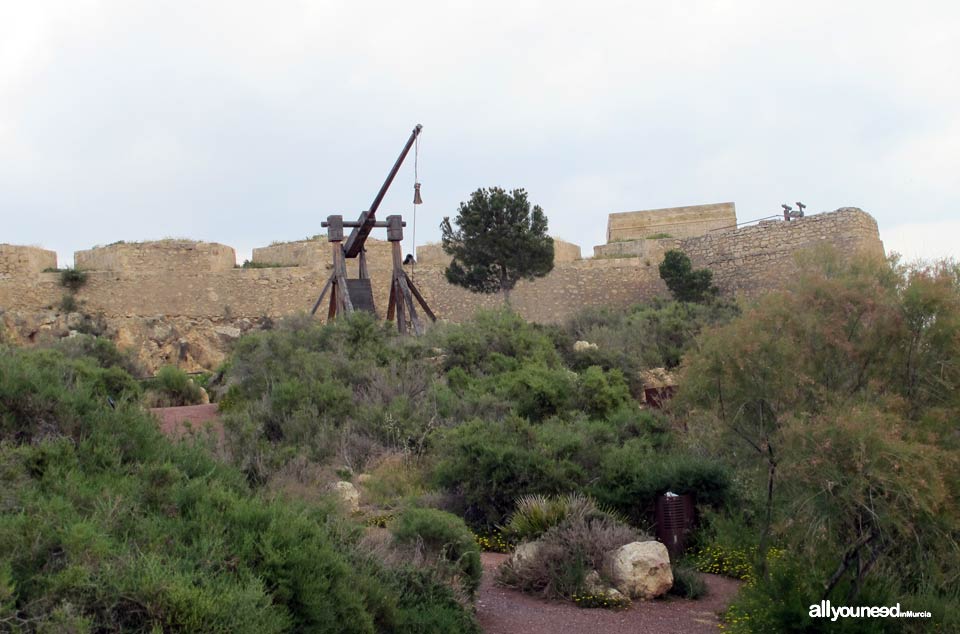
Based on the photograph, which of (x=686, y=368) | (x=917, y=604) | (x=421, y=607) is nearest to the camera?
(x=917, y=604)

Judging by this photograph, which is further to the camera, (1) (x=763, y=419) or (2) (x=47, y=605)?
(1) (x=763, y=419)

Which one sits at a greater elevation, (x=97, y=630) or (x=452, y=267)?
(x=452, y=267)

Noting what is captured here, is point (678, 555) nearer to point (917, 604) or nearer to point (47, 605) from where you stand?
point (917, 604)

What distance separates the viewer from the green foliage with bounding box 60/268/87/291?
24625mm

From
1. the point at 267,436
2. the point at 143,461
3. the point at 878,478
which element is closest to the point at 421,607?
the point at 143,461

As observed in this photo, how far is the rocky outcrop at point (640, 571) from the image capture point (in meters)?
7.75

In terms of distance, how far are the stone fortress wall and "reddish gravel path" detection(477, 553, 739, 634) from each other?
1632 cm

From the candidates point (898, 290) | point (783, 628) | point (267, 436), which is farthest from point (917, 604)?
point (267, 436)

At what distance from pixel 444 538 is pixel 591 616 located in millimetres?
1251

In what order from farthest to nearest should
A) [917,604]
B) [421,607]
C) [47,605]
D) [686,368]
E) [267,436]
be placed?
[267,436] → [686,368] → [421,607] → [917,604] → [47,605]

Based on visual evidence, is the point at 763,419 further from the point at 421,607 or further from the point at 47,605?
the point at 47,605

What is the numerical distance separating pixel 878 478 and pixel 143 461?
4.55m

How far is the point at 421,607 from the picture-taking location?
641 centimetres

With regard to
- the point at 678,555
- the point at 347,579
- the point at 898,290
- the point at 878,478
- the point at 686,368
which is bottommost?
the point at 678,555
